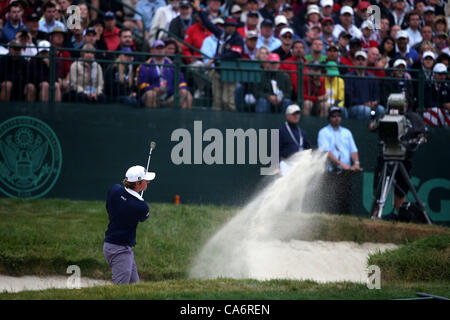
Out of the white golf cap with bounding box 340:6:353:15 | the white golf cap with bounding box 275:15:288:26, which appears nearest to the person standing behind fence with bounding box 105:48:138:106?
the white golf cap with bounding box 275:15:288:26

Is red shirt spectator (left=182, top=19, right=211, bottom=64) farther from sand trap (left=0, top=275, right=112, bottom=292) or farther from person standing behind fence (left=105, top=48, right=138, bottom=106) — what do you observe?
sand trap (left=0, top=275, right=112, bottom=292)

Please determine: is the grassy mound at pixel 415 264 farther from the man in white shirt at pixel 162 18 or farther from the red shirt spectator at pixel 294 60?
the man in white shirt at pixel 162 18

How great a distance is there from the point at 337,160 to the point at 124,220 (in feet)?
20.9

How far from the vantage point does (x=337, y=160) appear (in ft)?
50.3

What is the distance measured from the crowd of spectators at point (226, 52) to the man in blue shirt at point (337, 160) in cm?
130

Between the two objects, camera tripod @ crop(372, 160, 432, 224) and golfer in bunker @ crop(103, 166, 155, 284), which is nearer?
golfer in bunker @ crop(103, 166, 155, 284)

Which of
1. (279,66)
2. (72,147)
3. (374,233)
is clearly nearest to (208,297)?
(374,233)

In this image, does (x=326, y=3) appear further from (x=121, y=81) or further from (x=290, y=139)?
(x=121, y=81)

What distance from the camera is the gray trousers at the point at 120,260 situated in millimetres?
9961

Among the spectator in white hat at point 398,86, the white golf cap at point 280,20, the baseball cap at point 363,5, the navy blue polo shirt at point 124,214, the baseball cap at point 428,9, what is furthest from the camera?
the baseball cap at point 428,9

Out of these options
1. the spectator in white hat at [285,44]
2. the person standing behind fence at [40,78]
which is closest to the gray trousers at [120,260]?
the person standing behind fence at [40,78]

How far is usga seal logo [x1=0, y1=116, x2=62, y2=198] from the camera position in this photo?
49.3 feet

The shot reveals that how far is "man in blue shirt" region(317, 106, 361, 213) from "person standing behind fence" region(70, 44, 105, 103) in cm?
430

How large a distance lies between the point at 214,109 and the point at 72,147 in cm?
286
